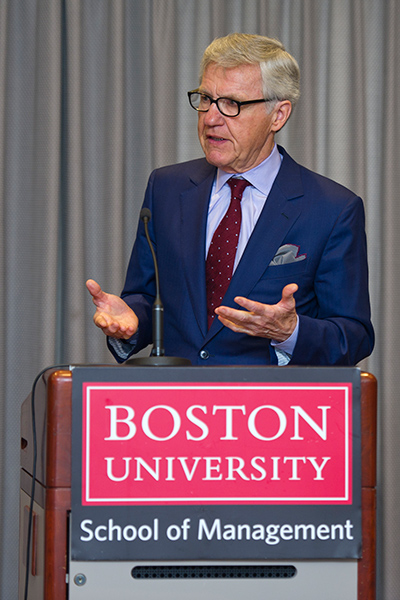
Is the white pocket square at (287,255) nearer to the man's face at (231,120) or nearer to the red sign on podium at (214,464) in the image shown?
the man's face at (231,120)

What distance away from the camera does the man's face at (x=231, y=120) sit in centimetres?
171

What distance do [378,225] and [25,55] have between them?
1.49 m

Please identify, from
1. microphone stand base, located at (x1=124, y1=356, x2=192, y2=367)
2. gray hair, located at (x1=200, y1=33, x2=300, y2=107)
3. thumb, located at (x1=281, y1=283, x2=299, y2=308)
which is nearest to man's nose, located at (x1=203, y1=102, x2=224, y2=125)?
gray hair, located at (x1=200, y1=33, x2=300, y2=107)

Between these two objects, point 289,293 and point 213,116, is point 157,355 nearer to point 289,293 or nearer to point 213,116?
point 289,293

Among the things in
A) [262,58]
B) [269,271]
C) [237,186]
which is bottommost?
[269,271]

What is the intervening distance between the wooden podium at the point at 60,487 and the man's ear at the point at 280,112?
958mm

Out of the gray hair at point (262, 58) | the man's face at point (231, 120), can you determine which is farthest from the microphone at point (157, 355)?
the gray hair at point (262, 58)

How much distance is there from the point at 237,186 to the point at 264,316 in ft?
2.13

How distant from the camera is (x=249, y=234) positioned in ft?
5.62

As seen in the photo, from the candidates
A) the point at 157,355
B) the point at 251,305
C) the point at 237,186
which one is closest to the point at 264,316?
the point at 251,305

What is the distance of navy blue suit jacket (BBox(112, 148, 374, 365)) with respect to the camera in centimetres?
159

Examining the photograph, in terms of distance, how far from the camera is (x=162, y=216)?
1.80 metres

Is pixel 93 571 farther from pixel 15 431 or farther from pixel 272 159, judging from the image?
pixel 15 431

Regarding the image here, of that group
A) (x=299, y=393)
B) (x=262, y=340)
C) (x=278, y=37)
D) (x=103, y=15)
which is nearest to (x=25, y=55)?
(x=103, y=15)
